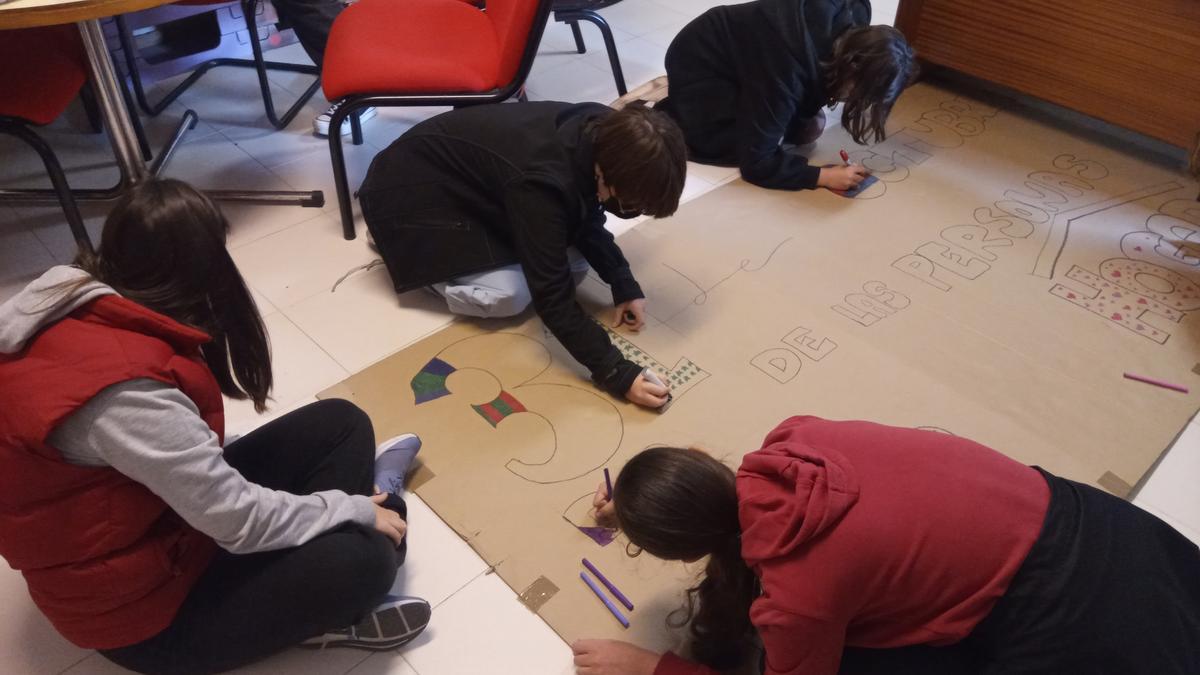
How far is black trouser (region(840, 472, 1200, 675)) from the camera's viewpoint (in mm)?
929

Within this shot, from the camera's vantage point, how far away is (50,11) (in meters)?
1.41

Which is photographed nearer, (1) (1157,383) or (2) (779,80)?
(1) (1157,383)

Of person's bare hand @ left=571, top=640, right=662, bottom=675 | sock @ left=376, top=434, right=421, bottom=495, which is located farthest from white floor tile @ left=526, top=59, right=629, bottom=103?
person's bare hand @ left=571, top=640, right=662, bottom=675

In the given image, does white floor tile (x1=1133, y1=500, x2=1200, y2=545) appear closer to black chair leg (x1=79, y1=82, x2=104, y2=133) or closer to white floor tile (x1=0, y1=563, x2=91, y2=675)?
white floor tile (x1=0, y1=563, x2=91, y2=675)

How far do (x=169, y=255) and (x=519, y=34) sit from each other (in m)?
1.18

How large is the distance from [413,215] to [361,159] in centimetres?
74

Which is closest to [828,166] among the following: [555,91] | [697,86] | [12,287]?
[697,86]

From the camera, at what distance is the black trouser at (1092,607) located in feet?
3.05

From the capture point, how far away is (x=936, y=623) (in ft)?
3.13

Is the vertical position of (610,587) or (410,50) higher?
(410,50)

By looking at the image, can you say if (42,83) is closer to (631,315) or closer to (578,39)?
(631,315)

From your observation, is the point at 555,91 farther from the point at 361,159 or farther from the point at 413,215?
the point at 413,215

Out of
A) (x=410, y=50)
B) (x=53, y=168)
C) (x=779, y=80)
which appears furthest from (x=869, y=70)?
(x=53, y=168)

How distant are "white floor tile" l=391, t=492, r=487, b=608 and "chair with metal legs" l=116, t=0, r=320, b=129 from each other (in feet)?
5.37
